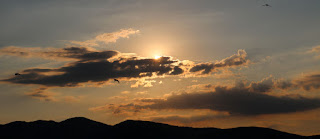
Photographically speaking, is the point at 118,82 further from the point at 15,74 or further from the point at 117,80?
the point at 15,74

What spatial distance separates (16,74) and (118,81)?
51.6m

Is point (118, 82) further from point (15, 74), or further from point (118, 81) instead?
point (15, 74)

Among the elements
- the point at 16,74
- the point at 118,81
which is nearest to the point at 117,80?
the point at 118,81

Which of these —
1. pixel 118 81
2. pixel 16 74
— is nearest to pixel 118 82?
pixel 118 81

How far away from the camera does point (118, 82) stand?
7062 inches

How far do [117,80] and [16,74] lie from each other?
167 ft

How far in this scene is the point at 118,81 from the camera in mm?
180625

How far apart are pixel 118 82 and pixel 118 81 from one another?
1339 millimetres

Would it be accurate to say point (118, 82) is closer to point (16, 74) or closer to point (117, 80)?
point (117, 80)

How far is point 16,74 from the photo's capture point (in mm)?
181250

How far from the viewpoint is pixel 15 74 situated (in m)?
181

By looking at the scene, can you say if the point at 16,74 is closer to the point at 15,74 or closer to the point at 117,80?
the point at 15,74

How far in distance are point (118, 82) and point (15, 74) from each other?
52.2 meters

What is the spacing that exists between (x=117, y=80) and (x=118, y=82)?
8.75ft
